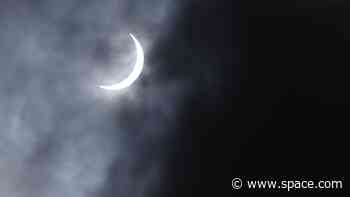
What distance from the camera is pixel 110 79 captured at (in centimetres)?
1889

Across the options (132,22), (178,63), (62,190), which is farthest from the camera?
(178,63)

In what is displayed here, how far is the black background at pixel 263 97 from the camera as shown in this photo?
67.3 ft

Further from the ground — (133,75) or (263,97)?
(263,97)

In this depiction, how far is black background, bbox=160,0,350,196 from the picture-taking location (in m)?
20.5

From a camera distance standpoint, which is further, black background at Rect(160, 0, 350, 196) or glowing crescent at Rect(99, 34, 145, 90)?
black background at Rect(160, 0, 350, 196)

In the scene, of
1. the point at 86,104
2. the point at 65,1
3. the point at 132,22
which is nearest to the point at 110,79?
the point at 86,104

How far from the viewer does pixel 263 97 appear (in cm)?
2197

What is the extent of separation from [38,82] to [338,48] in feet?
56.5

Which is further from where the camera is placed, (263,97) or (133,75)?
(263,97)

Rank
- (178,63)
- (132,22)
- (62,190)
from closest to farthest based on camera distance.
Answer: (62,190) < (132,22) < (178,63)

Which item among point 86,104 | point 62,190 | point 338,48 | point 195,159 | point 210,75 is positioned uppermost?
point 338,48

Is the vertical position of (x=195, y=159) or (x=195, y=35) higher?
(x=195, y=35)

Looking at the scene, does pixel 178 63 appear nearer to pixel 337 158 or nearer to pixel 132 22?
pixel 132 22

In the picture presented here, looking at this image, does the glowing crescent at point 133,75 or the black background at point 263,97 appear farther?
the black background at point 263,97
